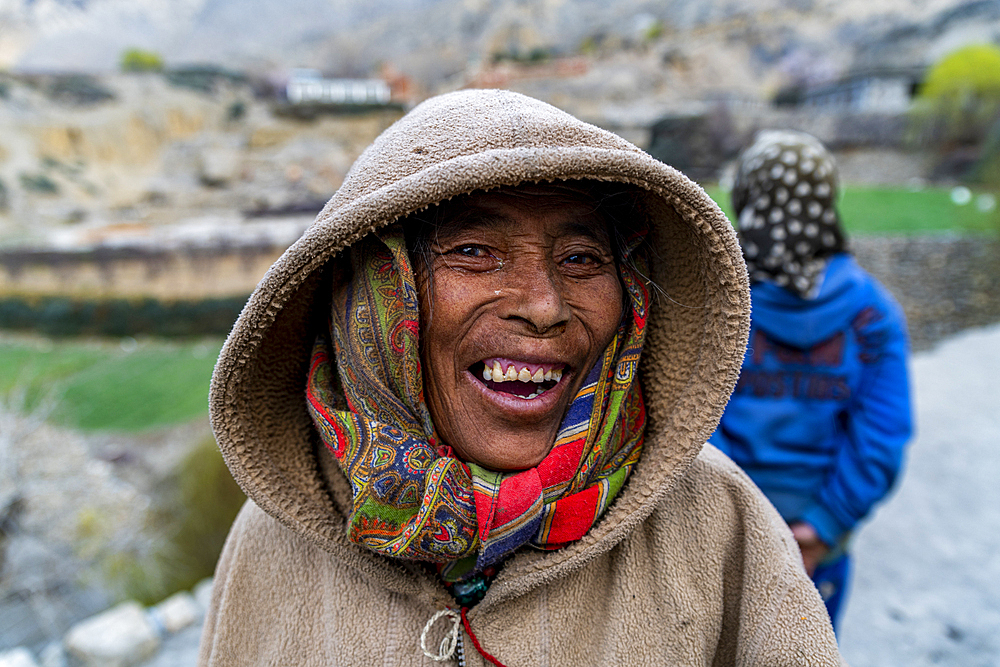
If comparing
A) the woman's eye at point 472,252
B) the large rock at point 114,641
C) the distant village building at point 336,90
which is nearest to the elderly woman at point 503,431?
the woman's eye at point 472,252

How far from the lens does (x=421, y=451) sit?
92 centimetres

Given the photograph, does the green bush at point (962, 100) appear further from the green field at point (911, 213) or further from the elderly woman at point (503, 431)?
the elderly woman at point (503, 431)

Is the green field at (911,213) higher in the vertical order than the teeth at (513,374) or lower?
higher

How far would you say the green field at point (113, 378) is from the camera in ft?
30.2

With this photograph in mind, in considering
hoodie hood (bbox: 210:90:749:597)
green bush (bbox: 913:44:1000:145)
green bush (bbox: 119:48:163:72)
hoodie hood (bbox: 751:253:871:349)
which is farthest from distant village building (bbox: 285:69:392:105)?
hoodie hood (bbox: 210:90:749:597)

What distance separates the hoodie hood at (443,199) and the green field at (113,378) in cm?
793

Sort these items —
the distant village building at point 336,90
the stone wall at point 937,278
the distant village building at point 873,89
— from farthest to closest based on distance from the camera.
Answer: the distant village building at point 873,89 → the distant village building at point 336,90 → the stone wall at point 937,278

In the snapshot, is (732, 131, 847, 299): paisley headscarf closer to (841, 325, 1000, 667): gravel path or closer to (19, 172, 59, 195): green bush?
(841, 325, 1000, 667): gravel path

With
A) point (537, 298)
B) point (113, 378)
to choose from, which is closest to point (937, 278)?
point (537, 298)

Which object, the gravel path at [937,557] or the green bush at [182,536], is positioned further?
the green bush at [182,536]

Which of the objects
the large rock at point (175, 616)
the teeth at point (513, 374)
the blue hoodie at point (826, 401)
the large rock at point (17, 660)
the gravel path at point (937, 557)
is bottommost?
the large rock at point (175, 616)

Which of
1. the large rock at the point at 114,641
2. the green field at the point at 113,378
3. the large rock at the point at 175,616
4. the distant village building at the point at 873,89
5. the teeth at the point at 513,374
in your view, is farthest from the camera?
the distant village building at the point at 873,89

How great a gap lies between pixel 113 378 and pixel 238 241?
3.86 metres

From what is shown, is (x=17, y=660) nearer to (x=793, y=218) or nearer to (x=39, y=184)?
(x=793, y=218)
